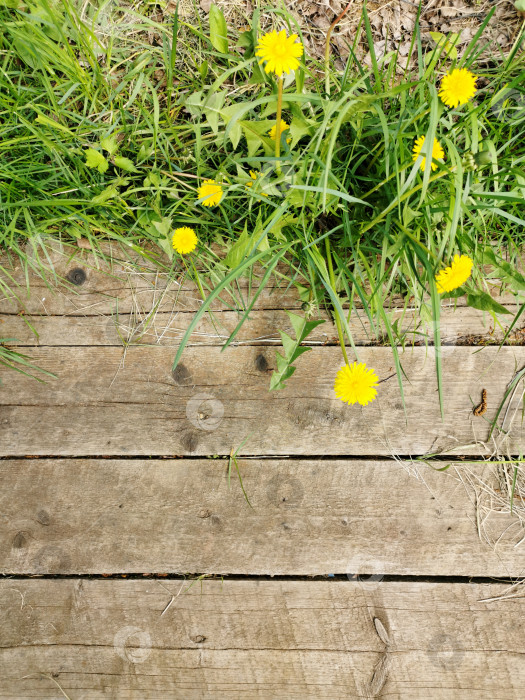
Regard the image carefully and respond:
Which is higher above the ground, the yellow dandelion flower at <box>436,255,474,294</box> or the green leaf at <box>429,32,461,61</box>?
the green leaf at <box>429,32,461,61</box>

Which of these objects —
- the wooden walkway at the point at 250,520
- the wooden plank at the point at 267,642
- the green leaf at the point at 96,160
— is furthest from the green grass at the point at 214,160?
the wooden plank at the point at 267,642

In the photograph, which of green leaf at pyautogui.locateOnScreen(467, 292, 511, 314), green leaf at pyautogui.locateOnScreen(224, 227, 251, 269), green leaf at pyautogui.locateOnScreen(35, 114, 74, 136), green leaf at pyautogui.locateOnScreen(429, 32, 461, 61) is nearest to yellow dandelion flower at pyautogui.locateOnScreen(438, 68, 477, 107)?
green leaf at pyautogui.locateOnScreen(429, 32, 461, 61)

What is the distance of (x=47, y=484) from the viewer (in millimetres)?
1606

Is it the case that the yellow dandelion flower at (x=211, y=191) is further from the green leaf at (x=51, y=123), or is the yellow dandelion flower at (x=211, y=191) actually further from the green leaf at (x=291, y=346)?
the green leaf at (x=51, y=123)

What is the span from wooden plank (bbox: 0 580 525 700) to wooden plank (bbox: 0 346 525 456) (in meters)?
0.45

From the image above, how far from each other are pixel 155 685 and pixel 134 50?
202 centimetres

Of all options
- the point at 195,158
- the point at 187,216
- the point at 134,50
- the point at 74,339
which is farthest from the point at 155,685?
the point at 134,50

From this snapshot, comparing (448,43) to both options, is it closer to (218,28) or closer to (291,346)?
(218,28)

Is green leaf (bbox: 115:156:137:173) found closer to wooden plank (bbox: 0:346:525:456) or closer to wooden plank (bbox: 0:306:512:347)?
wooden plank (bbox: 0:306:512:347)

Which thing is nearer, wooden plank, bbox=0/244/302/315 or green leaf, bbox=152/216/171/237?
green leaf, bbox=152/216/171/237

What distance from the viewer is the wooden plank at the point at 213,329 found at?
5.14ft

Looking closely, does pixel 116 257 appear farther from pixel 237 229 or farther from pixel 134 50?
pixel 134 50

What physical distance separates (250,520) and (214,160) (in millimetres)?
1150

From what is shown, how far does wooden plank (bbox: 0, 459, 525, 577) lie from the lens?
156cm
